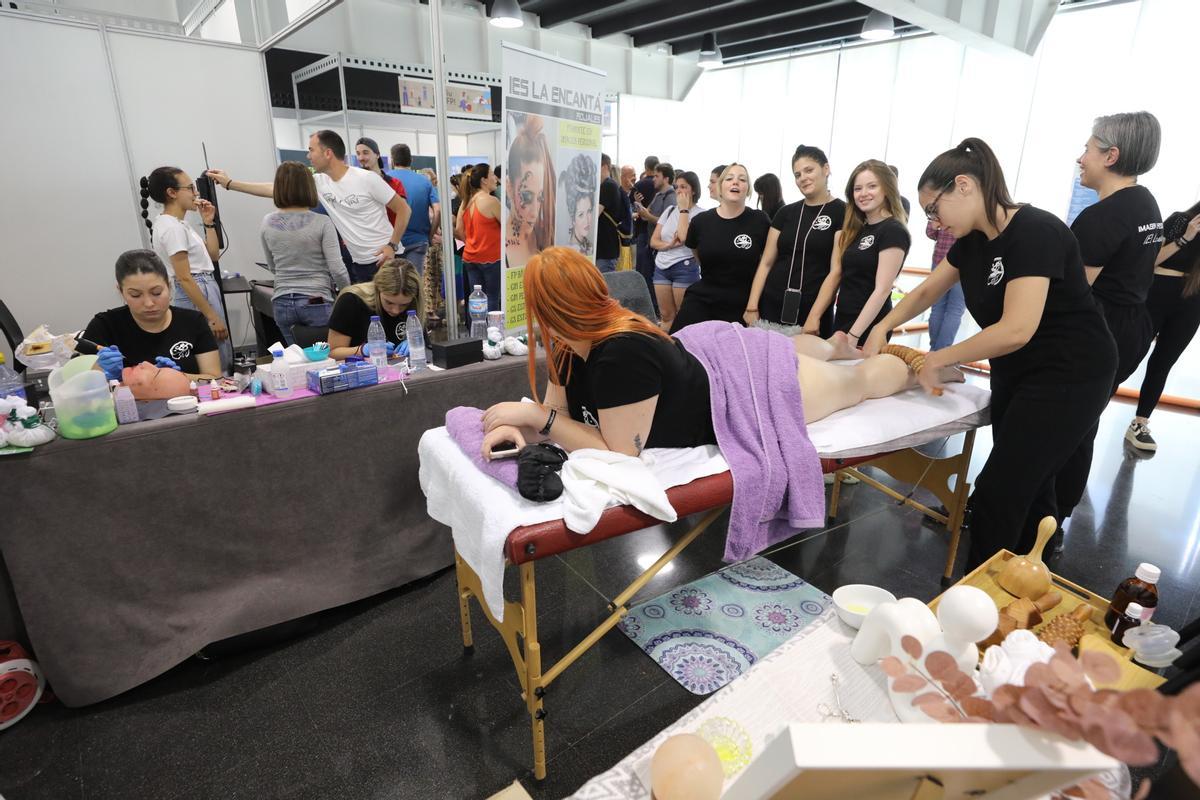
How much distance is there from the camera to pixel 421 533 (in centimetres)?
214

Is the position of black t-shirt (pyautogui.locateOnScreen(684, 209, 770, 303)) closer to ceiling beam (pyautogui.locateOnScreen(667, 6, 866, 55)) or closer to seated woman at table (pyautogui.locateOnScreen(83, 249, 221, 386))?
seated woman at table (pyautogui.locateOnScreen(83, 249, 221, 386))

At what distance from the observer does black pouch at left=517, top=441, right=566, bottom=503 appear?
4.48 ft

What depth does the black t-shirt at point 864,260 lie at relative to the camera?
8.36ft

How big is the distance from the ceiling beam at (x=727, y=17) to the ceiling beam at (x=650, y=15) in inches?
3.1

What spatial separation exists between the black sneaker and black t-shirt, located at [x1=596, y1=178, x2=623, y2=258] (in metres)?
3.56

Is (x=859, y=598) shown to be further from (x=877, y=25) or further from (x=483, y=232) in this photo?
(x=877, y=25)

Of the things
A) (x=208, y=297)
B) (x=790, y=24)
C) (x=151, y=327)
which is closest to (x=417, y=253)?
(x=208, y=297)

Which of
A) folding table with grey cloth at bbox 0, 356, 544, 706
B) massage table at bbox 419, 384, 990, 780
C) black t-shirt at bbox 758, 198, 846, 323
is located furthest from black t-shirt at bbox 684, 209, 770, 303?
folding table with grey cloth at bbox 0, 356, 544, 706

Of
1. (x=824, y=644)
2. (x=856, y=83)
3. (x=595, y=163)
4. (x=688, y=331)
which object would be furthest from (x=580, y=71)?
(x=856, y=83)

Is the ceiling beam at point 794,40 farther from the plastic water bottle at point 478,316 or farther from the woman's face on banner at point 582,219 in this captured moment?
the plastic water bottle at point 478,316

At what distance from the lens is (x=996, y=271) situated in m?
1.62

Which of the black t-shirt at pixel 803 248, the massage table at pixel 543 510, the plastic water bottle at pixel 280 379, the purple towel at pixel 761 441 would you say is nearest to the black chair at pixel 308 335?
the plastic water bottle at pixel 280 379

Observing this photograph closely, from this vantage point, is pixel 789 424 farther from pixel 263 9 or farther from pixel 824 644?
pixel 263 9

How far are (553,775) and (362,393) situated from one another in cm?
120
